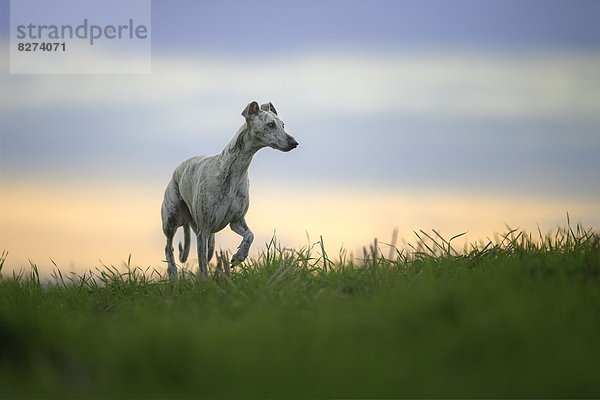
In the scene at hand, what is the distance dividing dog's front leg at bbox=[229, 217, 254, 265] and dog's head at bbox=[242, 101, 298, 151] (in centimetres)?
124

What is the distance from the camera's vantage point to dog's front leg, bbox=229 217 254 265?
37.7 ft

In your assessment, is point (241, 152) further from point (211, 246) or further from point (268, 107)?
point (211, 246)

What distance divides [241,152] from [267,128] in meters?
0.58

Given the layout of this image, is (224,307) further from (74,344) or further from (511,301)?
(511,301)

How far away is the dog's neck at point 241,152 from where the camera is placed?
12.0m

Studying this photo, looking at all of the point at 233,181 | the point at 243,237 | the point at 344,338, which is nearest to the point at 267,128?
the point at 233,181

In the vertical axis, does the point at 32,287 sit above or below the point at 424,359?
above

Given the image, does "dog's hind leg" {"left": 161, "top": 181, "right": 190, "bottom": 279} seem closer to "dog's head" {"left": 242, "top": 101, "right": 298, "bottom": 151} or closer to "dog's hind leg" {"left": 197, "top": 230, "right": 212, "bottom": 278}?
"dog's hind leg" {"left": 197, "top": 230, "right": 212, "bottom": 278}

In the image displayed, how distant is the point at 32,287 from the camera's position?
40.8 feet

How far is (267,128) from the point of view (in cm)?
1181

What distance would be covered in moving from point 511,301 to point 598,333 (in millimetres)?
752

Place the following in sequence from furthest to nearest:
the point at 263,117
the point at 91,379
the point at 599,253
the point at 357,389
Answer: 1. the point at 263,117
2. the point at 599,253
3. the point at 91,379
4. the point at 357,389

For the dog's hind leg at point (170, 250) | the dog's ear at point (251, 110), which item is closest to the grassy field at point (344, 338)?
the dog's ear at point (251, 110)

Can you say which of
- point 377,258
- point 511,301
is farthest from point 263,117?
point 511,301
